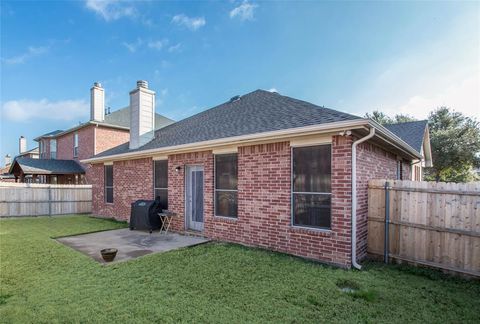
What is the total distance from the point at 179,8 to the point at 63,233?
9597 millimetres

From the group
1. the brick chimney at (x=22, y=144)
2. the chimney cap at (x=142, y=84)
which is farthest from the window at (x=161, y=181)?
the brick chimney at (x=22, y=144)

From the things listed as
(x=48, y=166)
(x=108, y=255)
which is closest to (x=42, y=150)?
(x=48, y=166)

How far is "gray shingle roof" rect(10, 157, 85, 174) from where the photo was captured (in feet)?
55.9

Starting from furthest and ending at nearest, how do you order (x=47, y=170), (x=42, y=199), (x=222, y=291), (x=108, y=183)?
(x=47, y=170), (x=42, y=199), (x=108, y=183), (x=222, y=291)

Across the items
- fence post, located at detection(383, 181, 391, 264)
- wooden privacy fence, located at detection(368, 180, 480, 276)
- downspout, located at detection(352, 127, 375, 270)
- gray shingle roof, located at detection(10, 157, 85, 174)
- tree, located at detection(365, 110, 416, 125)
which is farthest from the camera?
tree, located at detection(365, 110, 416, 125)

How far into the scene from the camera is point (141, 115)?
443 inches

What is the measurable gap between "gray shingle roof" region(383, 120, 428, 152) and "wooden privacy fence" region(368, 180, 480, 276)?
8.13 metres

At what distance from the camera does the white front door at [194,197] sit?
8125mm

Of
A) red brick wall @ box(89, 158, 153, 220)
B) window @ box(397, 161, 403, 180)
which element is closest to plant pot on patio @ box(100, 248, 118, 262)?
red brick wall @ box(89, 158, 153, 220)

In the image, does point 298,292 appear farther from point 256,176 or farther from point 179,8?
point 179,8

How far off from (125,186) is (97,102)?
1052cm

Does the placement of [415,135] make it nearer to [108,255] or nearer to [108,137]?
[108,255]

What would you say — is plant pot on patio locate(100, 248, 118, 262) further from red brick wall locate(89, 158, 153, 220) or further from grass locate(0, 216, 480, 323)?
red brick wall locate(89, 158, 153, 220)

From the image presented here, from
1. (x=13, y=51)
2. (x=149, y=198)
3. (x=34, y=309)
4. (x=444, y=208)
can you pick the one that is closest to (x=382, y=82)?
(x=444, y=208)
